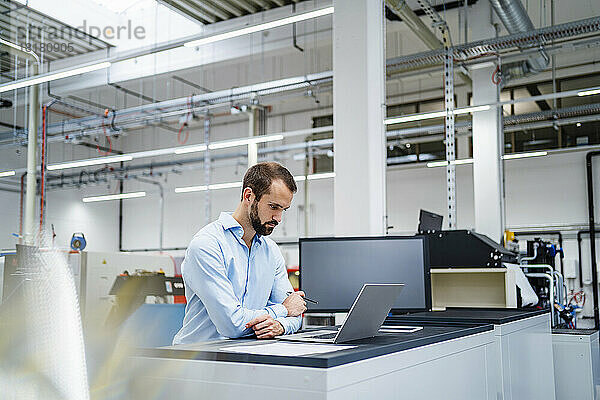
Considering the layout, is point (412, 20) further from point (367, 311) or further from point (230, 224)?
point (367, 311)

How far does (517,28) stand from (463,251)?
367cm

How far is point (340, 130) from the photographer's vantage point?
3.37 meters

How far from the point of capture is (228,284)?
5.63ft

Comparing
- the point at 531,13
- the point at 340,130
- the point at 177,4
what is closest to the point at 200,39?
the point at 340,130

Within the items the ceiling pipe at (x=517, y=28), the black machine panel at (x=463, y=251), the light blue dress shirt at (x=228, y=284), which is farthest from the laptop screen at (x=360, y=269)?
the ceiling pipe at (x=517, y=28)

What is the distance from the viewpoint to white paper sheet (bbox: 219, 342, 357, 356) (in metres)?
1.29

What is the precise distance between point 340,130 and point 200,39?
6.57 ft

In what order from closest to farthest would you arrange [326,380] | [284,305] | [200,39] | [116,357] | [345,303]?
[116,357] < [326,380] < [284,305] < [345,303] < [200,39]

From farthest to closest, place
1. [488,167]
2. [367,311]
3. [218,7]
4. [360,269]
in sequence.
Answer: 1. [218,7]
2. [488,167]
3. [360,269]
4. [367,311]

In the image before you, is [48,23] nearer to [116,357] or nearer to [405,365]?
[405,365]

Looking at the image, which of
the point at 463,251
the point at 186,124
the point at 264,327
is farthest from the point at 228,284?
the point at 186,124

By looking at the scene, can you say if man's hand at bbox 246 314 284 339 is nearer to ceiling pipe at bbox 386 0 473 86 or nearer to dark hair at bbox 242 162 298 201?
dark hair at bbox 242 162 298 201

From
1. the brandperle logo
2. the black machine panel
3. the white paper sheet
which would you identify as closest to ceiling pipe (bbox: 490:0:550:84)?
the black machine panel

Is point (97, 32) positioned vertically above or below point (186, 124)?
above
